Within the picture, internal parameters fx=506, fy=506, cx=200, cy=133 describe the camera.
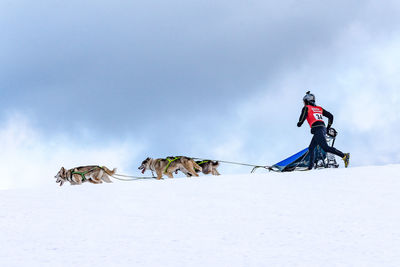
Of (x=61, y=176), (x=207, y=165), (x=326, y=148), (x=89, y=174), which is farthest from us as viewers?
(x=61, y=176)

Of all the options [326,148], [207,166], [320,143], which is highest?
[207,166]

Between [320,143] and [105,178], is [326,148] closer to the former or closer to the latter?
[320,143]

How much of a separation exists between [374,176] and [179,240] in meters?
5.01

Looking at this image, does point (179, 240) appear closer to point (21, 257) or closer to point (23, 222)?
point (21, 257)

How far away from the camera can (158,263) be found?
185 inches

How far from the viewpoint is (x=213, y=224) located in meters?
6.03

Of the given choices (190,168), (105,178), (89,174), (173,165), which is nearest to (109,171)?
(105,178)

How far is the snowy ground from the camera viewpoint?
4891 millimetres

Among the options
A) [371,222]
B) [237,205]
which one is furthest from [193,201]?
[371,222]

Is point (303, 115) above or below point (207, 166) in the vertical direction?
above

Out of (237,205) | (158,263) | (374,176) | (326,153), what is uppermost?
(326,153)

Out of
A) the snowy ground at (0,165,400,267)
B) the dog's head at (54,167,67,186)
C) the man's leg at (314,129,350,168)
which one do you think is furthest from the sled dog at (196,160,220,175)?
the dog's head at (54,167,67,186)

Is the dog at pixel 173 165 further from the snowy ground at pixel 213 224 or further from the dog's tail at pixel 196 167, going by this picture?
the snowy ground at pixel 213 224

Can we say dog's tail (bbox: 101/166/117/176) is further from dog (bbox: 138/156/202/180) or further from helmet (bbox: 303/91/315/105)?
helmet (bbox: 303/91/315/105)
